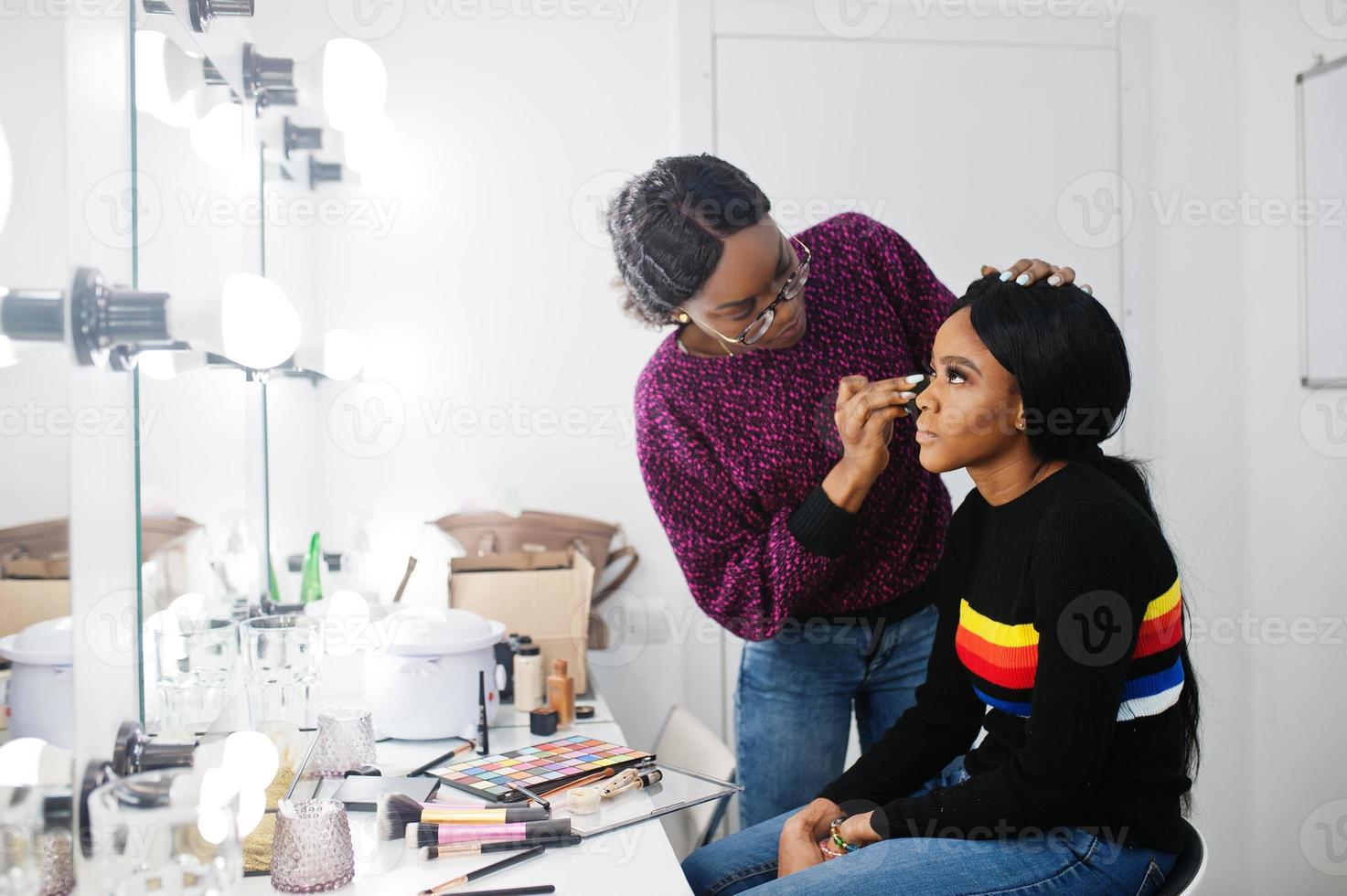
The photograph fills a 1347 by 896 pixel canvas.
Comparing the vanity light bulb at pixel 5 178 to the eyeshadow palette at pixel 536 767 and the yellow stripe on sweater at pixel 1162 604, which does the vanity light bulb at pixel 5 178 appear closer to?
the eyeshadow palette at pixel 536 767

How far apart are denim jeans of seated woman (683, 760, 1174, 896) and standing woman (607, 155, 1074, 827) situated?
0.47 metres

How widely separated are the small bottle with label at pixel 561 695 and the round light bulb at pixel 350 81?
1.03 m

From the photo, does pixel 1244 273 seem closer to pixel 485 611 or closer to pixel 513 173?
pixel 513 173

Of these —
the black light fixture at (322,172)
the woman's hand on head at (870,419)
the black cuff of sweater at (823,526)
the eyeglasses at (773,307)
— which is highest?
the black light fixture at (322,172)

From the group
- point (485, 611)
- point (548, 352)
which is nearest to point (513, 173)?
point (548, 352)

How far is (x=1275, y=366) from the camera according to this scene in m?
2.61

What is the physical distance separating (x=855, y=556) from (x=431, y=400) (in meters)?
1.26

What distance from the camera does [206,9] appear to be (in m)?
1.35

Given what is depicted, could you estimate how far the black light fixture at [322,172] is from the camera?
2393 millimetres

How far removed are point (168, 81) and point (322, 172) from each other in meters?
1.15

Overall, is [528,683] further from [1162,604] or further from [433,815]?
[1162,604]

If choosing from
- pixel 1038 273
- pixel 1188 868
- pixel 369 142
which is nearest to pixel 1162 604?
pixel 1188 868

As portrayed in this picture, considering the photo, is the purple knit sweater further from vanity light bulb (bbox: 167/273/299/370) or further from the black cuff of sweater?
vanity light bulb (bbox: 167/273/299/370)

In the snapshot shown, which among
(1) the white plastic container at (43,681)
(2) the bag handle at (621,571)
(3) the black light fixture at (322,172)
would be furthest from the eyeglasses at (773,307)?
(3) the black light fixture at (322,172)
